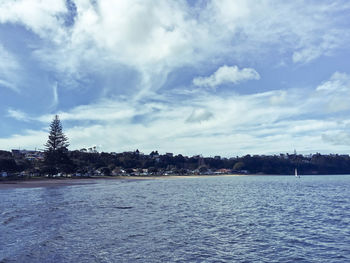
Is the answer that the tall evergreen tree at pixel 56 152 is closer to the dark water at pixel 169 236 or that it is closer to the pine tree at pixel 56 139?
the pine tree at pixel 56 139

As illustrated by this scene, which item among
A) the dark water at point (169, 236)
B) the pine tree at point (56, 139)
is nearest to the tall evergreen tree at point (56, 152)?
the pine tree at point (56, 139)

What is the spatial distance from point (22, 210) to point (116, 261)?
64.2ft

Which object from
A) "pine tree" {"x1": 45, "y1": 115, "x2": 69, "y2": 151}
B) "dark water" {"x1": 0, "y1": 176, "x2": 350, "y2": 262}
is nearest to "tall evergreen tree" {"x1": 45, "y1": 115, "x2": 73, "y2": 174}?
"pine tree" {"x1": 45, "y1": 115, "x2": 69, "y2": 151}

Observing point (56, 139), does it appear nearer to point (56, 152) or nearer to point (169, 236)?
point (56, 152)

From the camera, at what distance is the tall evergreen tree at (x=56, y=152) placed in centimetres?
10400

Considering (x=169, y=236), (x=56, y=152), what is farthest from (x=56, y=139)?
(x=169, y=236)

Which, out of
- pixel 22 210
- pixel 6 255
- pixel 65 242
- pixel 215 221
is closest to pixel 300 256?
pixel 215 221

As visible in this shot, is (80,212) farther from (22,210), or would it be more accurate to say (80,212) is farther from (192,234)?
(192,234)

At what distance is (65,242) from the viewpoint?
17.7m

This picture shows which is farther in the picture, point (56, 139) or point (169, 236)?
point (56, 139)

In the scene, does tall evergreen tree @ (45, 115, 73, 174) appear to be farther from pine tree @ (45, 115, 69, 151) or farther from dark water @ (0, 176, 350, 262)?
dark water @ (0, 176, 350, 262)

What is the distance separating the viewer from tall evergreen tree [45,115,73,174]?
104000mm

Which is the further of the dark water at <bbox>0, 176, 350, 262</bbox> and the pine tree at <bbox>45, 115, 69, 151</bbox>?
the pine tree at <bbox>45, 115, 69, 151</bbox>

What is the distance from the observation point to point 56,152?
10644 centimetres
